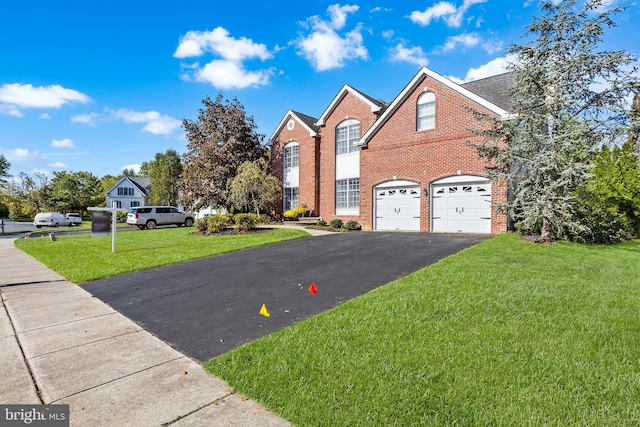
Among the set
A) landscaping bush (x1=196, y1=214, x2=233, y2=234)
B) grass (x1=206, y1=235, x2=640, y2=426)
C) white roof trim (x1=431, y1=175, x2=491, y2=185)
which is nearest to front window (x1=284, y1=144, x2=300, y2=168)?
landscaping bush (x1=196, y1=214, x2=233, y2=234)

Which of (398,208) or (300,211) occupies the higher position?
(398,208)

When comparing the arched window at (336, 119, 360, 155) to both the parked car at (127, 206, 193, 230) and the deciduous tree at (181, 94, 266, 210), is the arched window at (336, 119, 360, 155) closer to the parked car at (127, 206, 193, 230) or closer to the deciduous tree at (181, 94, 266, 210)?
the deciduous tree at (181, 94, 266, 210)

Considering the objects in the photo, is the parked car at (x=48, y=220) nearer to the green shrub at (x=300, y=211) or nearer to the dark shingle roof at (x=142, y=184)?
the dark shingle roof at (x=142, y=184)

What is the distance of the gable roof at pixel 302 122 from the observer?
75.6 feet

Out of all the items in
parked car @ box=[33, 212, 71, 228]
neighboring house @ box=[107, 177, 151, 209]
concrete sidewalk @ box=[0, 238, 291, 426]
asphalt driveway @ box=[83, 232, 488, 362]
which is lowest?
concrete sidewalk @ box=[0, 238, 291, 426]

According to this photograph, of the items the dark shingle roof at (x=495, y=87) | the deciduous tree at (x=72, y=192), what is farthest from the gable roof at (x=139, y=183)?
the dark shingle roof at (x=495, y=87)

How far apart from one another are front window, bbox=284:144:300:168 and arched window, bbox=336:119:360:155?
13.1ft

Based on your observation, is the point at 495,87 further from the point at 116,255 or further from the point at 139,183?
the point at 139,183

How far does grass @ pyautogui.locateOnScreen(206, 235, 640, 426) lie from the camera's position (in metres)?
2.58

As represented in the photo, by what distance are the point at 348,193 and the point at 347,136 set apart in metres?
3.73

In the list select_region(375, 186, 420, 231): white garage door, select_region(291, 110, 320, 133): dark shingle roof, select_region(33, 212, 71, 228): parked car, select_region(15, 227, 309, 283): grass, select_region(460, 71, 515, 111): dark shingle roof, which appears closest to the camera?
select_region(15, 227, 309, 283): grass

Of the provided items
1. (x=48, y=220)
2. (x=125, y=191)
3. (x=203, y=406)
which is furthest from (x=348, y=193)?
(x=125, y=191)

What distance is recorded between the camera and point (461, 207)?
14.8m

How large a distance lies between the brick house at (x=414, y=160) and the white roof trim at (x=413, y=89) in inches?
1.7
